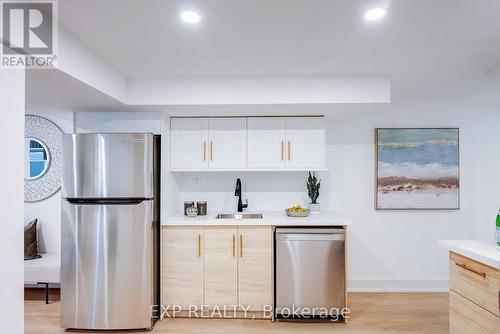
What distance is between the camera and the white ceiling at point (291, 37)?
1.70 meters

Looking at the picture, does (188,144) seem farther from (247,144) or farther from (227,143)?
(247,144)

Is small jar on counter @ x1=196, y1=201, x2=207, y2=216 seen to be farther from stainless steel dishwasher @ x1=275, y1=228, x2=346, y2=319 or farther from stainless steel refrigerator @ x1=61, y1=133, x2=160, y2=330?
stainless steel dishwasher @ x1=275, y1=228, x2=346, y2=319

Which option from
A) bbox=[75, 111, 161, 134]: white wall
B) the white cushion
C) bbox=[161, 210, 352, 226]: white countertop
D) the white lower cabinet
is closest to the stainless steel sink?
bbox=[161, 210, 352, 226]: white countertop

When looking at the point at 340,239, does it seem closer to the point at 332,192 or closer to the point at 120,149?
the point at 332,192

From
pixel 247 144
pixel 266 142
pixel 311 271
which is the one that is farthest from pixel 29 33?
pixel 311 271

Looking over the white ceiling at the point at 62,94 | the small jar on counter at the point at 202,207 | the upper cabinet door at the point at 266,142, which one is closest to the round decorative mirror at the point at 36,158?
the white ceiling at the point at 62,94

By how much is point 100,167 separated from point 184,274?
130 cm

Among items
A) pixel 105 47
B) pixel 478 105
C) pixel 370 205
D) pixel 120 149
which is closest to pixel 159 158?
pixel 120 149

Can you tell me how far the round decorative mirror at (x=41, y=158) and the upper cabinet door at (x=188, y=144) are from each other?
1486 mm

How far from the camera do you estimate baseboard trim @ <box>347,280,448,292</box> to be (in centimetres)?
386

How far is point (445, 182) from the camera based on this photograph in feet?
12.6

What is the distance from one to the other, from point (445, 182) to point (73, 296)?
4.19m

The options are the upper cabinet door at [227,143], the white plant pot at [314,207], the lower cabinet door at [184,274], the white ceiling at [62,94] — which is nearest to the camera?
the white ceiling at [62,94]

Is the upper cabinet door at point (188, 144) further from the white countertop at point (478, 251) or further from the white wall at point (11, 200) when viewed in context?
the white countertop at point (478, 251)
